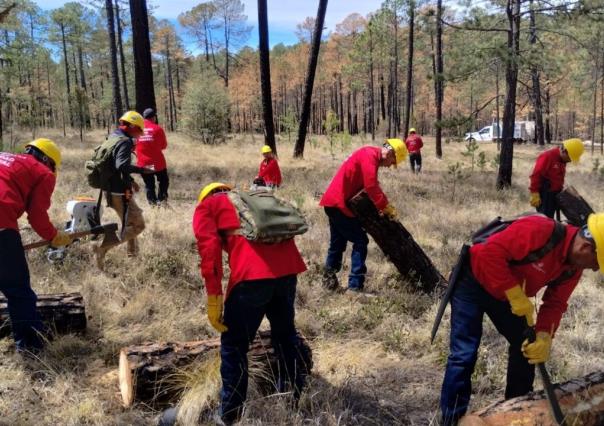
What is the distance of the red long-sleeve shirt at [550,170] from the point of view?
7.70 m

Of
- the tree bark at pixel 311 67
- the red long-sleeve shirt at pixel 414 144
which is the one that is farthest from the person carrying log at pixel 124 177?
the red long-sleeve shirt at pixel 414 144

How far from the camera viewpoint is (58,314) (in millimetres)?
4168

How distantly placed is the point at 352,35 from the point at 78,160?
112ft

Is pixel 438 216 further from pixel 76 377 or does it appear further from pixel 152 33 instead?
pixel 152 33

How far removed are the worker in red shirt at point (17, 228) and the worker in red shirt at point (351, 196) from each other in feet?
9.01

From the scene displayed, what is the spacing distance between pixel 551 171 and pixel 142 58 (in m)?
8.07

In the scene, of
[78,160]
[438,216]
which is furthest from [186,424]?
[78,160]

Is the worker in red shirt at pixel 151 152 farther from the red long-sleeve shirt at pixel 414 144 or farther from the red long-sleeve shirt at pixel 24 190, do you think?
the red long-sleeve shirt at pixel 414 144

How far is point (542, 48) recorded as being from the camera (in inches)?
458

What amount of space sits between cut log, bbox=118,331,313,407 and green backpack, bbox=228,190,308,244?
0.97 m

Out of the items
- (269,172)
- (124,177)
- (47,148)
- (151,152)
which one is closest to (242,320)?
(47,148)

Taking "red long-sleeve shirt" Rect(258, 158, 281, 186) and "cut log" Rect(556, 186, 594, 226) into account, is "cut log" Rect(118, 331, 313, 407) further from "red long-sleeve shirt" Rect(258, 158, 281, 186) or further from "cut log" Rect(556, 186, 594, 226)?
"red long-sleeve shirt" Rect(258, 158, 281, 186)

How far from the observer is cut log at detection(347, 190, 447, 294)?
526cm

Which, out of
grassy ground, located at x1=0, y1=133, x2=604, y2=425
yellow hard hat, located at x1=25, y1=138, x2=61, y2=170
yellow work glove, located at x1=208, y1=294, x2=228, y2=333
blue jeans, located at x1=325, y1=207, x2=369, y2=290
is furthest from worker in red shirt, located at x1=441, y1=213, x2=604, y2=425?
yellow hard hat, located at x1=25, y1=138, x2=61, y2=170
